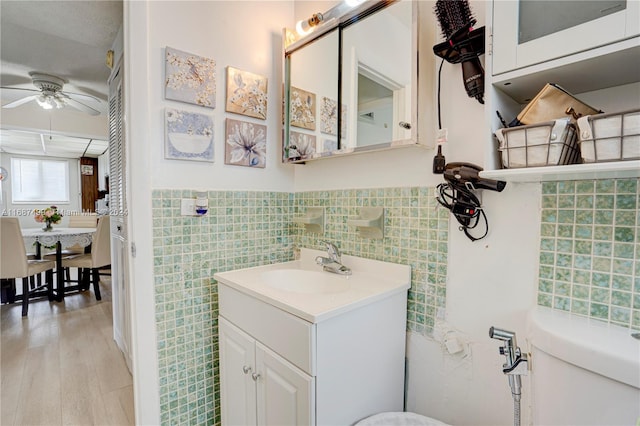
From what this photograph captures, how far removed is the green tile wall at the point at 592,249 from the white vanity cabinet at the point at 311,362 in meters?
0.51

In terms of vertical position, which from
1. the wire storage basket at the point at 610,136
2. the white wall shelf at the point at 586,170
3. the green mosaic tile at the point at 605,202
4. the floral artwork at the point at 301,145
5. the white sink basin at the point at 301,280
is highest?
Answer: the floral artwork at the point at 301,145

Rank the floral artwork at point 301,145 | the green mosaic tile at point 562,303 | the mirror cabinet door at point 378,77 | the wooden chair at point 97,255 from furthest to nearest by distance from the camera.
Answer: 1. the wooden chair at point 97,255
2. the floral artwork at point 301,145
3. the mirror cabinet door at point 378,77
4. the green mosaic tile at point 562,303

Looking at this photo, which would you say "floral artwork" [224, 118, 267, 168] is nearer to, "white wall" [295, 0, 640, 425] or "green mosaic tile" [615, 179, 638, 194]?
"white wall" [295, 0, 640, 425]

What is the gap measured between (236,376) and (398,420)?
67cm

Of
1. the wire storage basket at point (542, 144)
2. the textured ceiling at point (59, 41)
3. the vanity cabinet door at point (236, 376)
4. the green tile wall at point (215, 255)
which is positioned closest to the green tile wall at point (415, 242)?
the green tile wall at point (215, 255)

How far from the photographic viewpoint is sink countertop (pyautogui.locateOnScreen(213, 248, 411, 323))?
97cm

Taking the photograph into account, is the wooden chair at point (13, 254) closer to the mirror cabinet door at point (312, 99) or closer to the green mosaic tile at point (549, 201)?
the mirror cabinet door at point (312, 99)

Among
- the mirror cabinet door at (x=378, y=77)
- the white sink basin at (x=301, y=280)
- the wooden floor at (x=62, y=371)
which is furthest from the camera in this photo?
the wooden floor at (x=62, y=371)

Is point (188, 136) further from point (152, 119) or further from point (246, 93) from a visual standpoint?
point (246, 93)

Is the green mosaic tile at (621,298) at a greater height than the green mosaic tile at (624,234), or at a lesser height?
lesser

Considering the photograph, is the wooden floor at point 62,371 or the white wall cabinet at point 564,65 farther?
the wooden floor at point 62,371

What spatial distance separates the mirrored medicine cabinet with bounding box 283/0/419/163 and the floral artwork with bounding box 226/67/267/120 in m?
0.12

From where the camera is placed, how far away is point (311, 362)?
0.91 meters

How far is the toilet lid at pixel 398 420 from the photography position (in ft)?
3.35
